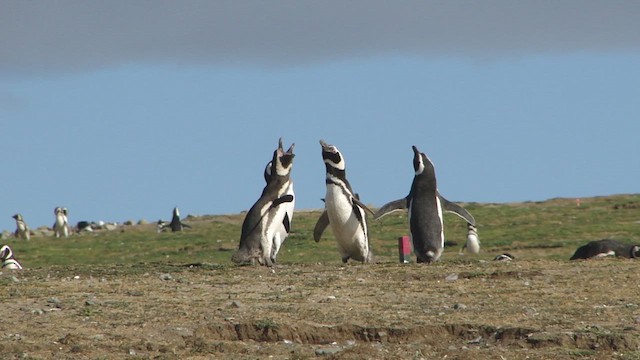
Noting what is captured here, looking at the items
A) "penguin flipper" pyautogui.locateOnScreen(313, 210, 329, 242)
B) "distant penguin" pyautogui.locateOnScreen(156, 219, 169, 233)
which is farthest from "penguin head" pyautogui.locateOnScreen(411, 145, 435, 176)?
"distant penguin" pyautogui.locateOnScreen(156, 219, 169, 233)

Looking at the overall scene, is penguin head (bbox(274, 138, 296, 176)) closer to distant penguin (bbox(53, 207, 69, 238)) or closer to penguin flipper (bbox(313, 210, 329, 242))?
penguin flipper (bbox(313, 210, 329, 242))

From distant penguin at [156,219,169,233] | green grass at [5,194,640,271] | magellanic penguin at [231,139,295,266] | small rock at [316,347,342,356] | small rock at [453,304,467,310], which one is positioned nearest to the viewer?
small rock at [316,347,342,356]

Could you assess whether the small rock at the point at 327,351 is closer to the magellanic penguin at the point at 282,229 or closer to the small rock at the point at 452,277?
the small rock at the point at 452,277

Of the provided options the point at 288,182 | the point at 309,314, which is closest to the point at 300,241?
the point at 288,182

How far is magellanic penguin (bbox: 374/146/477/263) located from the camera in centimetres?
1936

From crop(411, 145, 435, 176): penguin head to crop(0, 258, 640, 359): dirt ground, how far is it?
138 inches

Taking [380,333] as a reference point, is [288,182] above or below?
above

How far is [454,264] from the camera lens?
1741cm

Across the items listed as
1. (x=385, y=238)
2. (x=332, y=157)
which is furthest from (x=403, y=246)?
(x=385, y=238)

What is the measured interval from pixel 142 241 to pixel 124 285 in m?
18.1

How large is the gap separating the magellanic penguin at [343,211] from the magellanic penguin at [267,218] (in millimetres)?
622

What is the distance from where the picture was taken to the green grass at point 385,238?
26953mm

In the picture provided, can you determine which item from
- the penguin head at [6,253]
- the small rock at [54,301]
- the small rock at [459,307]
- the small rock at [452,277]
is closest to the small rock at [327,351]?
the small rock at [459,307]

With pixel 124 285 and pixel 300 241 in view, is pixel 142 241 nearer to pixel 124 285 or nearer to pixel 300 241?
pixel 300 241
